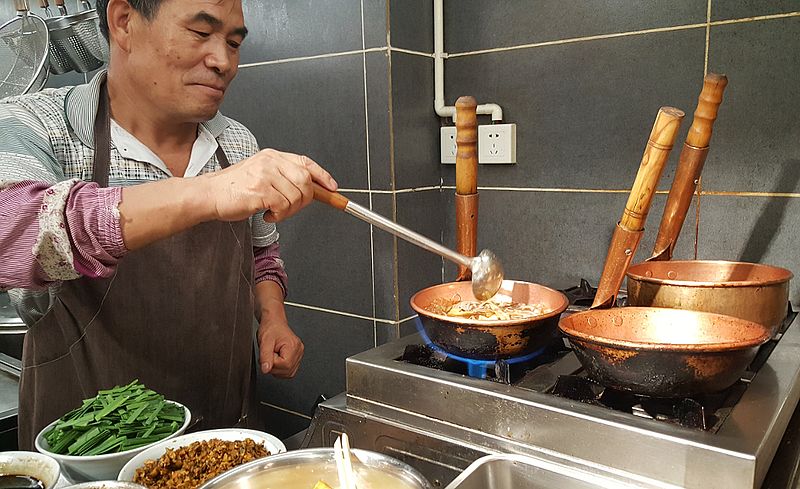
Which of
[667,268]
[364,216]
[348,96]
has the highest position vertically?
[348,96]

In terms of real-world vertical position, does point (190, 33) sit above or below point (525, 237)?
above

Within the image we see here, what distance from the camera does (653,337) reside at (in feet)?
3.27

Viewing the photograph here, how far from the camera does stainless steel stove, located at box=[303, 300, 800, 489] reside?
0.74m

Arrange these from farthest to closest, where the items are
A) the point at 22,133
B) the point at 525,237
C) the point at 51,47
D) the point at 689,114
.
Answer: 1. the point at 51,47
2. the point at 525,237
3. the point at 689,114
4. the point at 22,133

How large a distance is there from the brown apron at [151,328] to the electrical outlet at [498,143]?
0.71 metres

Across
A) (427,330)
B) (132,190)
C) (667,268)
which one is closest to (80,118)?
(132,190)

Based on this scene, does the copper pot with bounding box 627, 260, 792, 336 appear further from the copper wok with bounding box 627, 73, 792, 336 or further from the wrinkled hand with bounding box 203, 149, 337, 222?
the wrinkled hand with bounding box 203, 149, 337, 222

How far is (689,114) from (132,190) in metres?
1.24

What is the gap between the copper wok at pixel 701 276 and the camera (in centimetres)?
106

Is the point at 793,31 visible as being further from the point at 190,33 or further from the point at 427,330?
the point at 190,33

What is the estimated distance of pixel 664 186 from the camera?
4.94 ft

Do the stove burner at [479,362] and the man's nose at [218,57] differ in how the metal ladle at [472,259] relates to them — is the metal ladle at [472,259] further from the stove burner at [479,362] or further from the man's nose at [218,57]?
the man's nose at [218,57]

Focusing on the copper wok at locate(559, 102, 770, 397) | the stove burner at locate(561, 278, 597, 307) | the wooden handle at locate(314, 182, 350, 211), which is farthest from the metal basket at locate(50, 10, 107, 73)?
the copper wok at locate(559, 102, 770, 397)

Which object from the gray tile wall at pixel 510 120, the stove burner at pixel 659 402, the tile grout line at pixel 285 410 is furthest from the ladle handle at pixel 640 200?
the tile grout line at pixel 285 410
